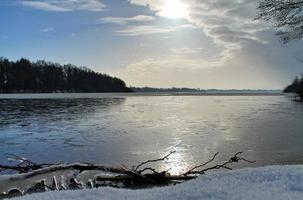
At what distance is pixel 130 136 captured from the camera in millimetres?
20266

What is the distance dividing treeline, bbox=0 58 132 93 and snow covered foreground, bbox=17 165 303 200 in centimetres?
13115

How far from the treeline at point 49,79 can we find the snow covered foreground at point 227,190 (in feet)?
430

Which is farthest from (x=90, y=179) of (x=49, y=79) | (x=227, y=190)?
(x=49, y=79)

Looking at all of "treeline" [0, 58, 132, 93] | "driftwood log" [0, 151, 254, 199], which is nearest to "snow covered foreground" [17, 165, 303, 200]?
"driftwood log" [0, 151, 254, 199]

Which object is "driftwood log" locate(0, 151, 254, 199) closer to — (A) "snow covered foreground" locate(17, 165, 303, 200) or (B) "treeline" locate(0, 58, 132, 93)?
(A) "snow covered foreground" locate(17, 165, 303, 200)

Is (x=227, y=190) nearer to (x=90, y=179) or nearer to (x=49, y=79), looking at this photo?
(x=90, y=179)

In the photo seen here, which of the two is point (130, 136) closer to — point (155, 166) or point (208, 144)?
point (208, 144)

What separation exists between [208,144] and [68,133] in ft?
25.5

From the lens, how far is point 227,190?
13.0ft

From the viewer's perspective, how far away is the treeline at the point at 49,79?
132 metres

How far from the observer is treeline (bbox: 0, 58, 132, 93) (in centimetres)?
13188

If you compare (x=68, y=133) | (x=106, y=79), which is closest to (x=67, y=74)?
(x=106, y=79)

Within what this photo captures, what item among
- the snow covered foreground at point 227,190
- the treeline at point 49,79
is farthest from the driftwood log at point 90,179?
the treeline at point 49,79

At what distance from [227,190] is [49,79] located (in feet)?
492
